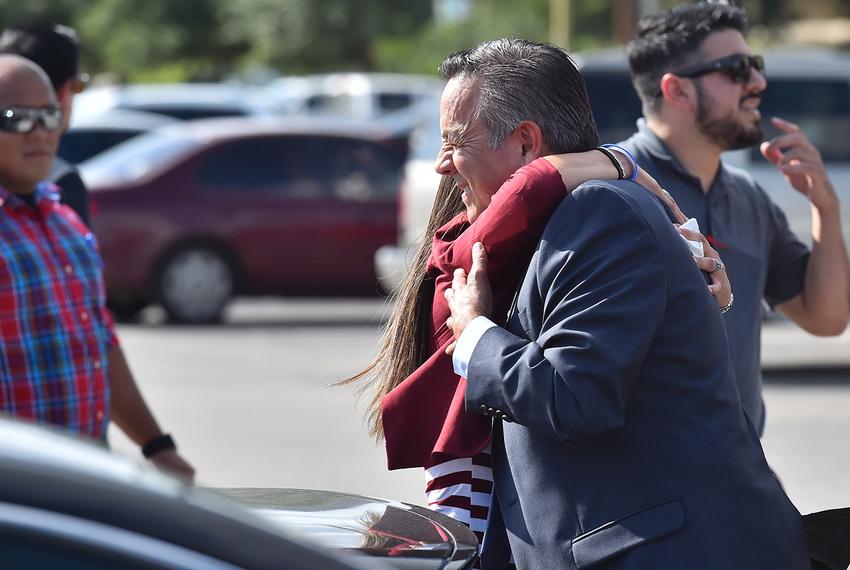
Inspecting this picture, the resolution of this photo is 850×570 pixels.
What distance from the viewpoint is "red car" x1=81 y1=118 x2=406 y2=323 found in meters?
12.9

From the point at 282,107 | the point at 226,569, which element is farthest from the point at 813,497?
the point at 282,107

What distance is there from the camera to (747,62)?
13.2 ft

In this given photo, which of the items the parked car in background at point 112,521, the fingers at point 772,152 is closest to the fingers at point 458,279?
the parked car in background at point 112,521

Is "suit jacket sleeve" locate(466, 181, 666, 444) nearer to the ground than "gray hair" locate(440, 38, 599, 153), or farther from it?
nearer to the ground

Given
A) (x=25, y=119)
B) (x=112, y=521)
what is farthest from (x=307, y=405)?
(x=112, y=521)

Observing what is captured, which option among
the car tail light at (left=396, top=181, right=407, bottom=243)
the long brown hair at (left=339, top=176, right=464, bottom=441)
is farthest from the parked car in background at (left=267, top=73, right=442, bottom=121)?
the long brown hair at (left=339, top=176, right=464, bottom=441)

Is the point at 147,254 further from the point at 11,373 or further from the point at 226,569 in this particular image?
the point at 226,569

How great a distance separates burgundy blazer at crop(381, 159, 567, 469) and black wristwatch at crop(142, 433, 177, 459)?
145 cm

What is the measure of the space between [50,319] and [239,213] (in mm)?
9662

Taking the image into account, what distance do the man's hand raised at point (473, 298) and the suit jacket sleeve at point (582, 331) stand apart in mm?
89

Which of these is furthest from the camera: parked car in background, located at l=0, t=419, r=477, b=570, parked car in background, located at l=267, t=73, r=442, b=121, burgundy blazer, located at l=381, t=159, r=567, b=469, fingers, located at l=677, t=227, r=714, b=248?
parked car in background, located at l=267, t=73, r=442, b=121

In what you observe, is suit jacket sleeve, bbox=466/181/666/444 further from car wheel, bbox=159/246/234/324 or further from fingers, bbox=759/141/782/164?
car wheel, bbox=159/246/234/324

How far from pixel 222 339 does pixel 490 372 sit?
33.7 ft

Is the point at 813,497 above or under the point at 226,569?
under
